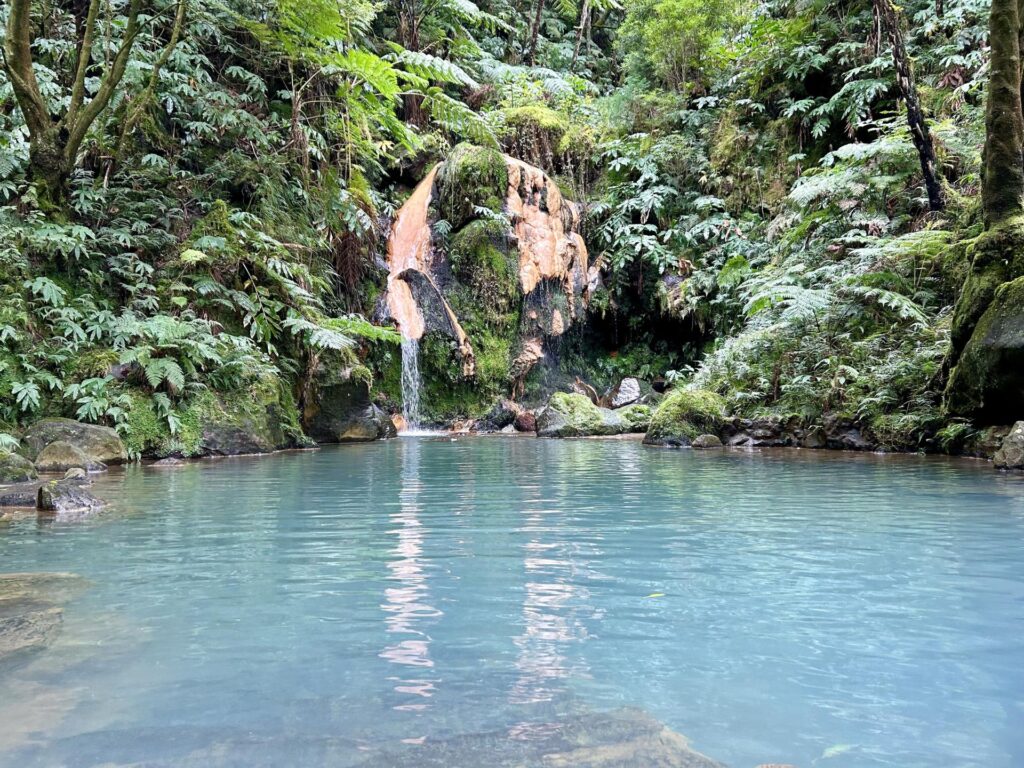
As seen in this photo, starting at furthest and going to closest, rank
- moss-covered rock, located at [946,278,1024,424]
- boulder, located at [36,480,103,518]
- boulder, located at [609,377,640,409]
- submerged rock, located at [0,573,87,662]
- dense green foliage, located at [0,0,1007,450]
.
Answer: boulder, located at [609,377,640,409], dense green foliage, located at [0,0,1007,450], moss-covered rock, located at [946,278,1024,424], boulder, located at [36,480,103,518], submerged rock, located at [0,573,87,662]

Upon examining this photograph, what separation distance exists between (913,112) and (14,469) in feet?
40.8

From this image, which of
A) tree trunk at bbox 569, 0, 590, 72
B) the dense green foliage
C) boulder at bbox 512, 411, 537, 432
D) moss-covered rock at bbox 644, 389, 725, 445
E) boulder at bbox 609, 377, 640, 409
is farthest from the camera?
tree trunk at bbox 569, 0, 590, 72

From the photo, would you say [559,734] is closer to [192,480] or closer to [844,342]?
[192,480]

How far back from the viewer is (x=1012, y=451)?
279 inches

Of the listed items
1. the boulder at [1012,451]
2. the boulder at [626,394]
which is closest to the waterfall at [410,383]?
the boulder at [626,394]

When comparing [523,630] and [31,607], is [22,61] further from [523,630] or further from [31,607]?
[523,630]

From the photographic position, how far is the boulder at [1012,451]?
6996 millimetres

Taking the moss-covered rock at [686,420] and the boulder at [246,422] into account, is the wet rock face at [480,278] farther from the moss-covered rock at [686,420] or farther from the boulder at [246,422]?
the moss-covered rock at [686,420]

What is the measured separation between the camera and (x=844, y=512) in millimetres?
4871

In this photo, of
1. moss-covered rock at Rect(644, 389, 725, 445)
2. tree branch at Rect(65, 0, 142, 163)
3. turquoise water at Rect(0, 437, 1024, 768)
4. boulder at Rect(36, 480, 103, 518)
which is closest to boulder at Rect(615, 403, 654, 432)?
moss-covered rock at Rect(644, 389, 725, 445)

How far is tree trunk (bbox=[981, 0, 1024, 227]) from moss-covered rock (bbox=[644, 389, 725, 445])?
14.8ft

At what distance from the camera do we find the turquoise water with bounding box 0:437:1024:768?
1.79m

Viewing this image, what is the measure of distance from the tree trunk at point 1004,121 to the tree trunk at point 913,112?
2.57 m

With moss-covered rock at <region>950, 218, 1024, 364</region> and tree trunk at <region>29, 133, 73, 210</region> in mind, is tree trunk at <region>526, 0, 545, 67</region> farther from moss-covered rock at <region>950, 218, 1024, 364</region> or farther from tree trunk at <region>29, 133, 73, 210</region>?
moss-covered rock at <region>950, 218, 1024, 364</region>
